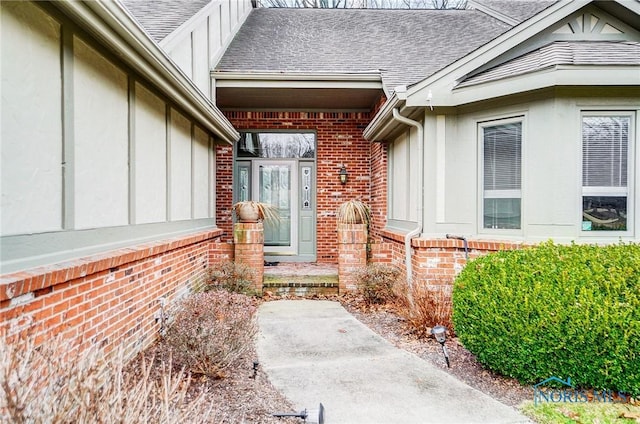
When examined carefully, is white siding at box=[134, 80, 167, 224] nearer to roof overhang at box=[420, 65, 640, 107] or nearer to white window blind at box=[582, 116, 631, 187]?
roof overhang at box=[420, 65, 640, 107]

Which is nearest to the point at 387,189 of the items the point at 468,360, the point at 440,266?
the point at 440,266

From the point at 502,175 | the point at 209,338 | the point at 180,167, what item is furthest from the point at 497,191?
the point at 180,167

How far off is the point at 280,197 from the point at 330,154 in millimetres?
1505

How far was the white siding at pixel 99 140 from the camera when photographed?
2963 millimetres

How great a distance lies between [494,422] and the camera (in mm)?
2832

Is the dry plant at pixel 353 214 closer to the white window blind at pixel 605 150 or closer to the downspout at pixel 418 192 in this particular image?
the downspout at pixel 418 192

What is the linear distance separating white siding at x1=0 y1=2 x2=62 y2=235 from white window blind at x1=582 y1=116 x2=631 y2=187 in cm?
551

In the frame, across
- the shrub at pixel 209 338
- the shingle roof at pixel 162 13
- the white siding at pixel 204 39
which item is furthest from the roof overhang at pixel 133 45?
the shrub at pixel 209 338

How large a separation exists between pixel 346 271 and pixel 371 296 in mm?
671

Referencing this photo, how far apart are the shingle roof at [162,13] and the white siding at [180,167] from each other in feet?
3.72

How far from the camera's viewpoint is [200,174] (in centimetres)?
653

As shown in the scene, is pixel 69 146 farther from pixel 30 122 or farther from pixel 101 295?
pixel 101 295

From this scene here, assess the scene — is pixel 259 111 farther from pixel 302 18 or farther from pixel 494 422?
pixel 494 422

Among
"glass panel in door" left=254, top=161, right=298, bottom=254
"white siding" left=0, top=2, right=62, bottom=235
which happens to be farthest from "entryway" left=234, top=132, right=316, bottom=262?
"white siding" left=0, top=2, right=62, bottom=235
